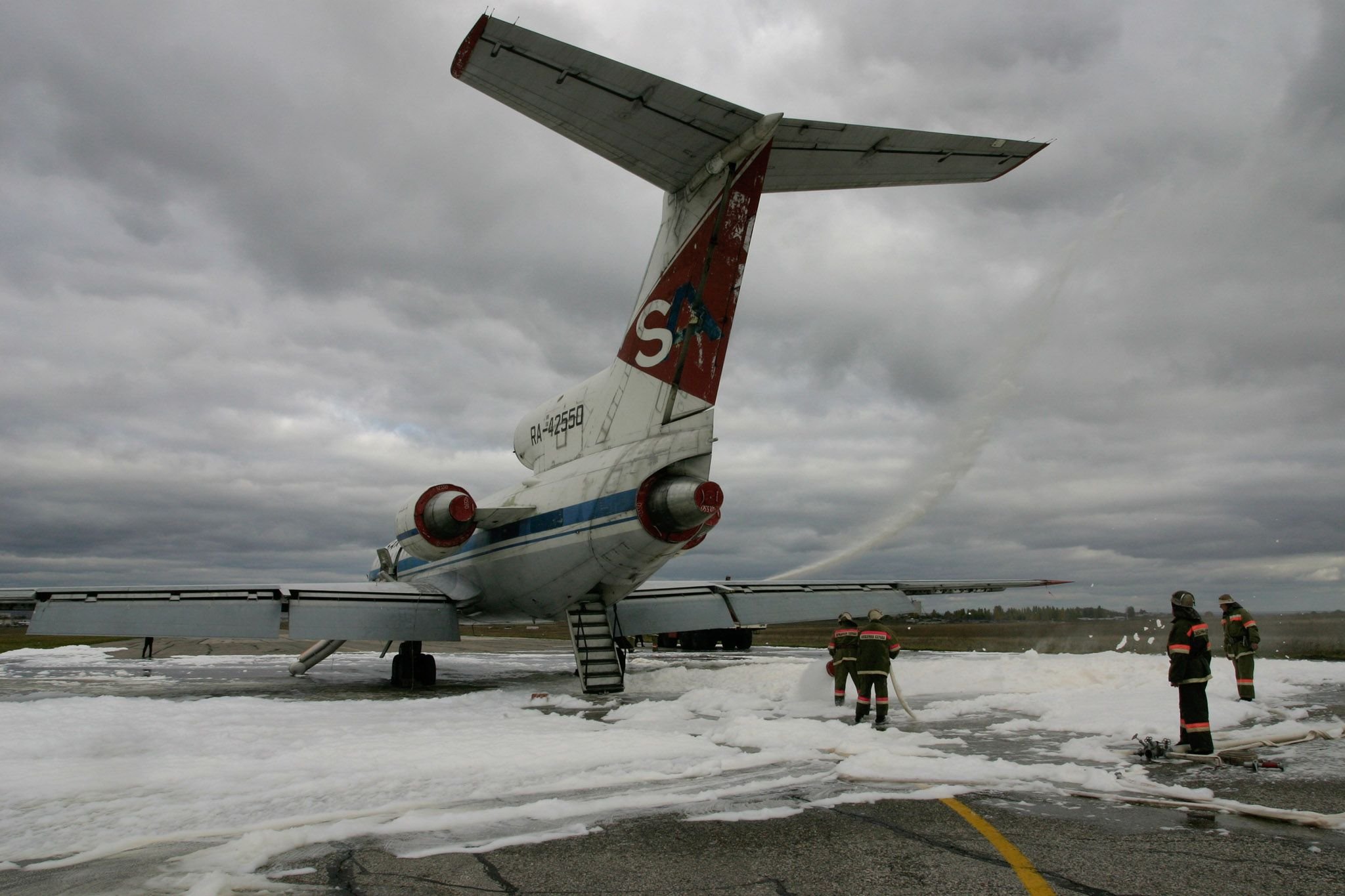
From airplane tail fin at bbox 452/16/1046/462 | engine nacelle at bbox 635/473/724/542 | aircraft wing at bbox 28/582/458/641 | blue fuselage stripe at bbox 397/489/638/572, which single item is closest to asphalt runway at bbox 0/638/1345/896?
engine nacelle at bbox 635/473/724/542

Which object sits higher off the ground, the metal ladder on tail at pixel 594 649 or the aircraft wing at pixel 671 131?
the aircraft wing at pixel 671 131

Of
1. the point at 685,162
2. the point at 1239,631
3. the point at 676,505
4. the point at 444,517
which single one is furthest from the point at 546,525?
the point at 1239,631

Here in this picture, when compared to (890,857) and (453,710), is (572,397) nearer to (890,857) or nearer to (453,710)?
(453,710)

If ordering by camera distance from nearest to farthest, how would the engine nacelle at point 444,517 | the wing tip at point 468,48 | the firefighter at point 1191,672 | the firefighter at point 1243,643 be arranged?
the firefighter at point 1191,672
the wing tip at point 468,48
the firefighter at point 1243,643
the engine nacelle at point 444,517

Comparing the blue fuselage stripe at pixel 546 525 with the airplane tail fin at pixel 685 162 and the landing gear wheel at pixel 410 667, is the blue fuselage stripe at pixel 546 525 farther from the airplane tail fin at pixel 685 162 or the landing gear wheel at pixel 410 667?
the landing gear wheel at pixel 410 667

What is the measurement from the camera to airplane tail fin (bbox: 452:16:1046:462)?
32.7 feet

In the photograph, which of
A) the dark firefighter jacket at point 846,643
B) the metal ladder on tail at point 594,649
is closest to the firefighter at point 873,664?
the dark firefighter jacket at point 846,643

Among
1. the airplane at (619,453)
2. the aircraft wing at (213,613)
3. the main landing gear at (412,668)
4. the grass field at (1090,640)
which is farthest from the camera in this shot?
the grass field at (1090,640)

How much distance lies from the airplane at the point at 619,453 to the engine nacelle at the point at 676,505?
0.09ft

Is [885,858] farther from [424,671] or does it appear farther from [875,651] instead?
[424,671]

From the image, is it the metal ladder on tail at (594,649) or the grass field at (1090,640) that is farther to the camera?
the grass field at (1090,640)

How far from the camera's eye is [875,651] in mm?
10000

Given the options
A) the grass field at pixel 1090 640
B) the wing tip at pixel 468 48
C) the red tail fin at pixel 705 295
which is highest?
the wing tip at pixel 468 48

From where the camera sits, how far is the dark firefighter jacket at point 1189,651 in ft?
24.8
